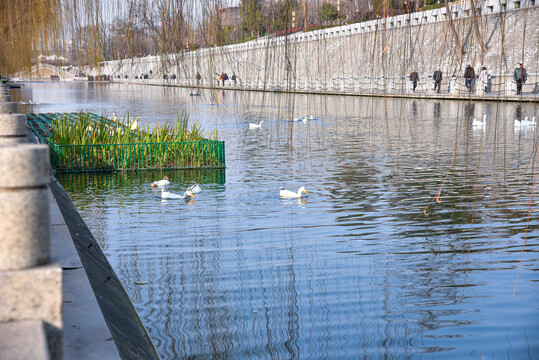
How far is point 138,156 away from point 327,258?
9094 millimetres

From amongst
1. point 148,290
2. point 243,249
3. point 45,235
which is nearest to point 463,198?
point 243,249

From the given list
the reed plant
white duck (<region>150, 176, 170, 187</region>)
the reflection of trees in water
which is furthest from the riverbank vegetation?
the reflection of trees in water

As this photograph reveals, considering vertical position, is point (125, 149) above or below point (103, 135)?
below

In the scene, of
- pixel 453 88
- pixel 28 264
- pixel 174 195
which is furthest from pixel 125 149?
pixel 453 88

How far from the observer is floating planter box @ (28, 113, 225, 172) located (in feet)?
52.7

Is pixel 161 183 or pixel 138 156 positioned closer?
pixel 161 183

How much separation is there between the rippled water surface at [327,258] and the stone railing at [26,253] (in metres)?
1.72

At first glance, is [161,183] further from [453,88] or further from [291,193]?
[453,88]

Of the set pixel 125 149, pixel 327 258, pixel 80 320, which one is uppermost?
pixel 125 149

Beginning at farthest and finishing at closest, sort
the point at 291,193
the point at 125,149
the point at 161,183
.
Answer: the point at 125,149, the point at 161,183, the point at 291,193

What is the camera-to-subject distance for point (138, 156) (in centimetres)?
1661

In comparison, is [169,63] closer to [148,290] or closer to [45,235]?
[45,235]

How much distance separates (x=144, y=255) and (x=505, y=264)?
469 cm

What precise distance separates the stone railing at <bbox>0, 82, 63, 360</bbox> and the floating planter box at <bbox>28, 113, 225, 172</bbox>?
1336cm
